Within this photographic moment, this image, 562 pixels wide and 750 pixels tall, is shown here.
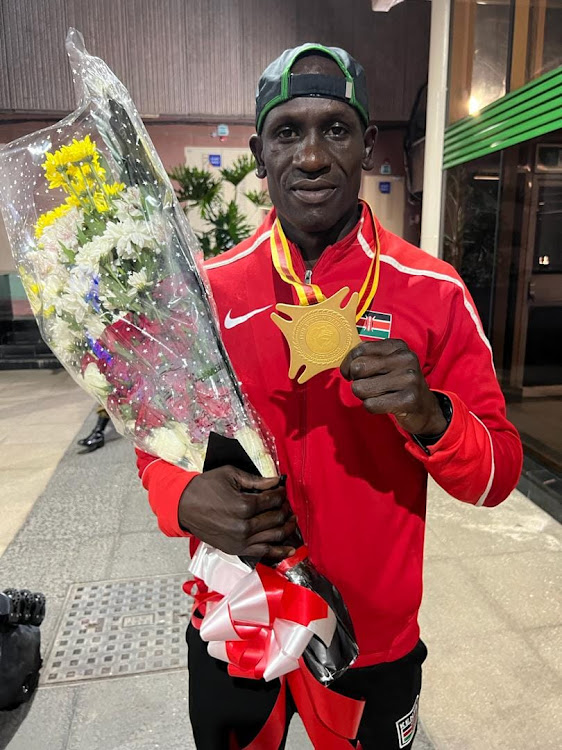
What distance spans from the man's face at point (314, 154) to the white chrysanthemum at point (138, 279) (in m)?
0.29

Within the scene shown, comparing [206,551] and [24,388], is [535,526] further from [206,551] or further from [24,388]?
[24,388]

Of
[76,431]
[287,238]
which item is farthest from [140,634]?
[76,431]

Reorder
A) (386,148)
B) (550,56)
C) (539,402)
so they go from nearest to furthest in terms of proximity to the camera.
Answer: (550,56) < (539,402) < (386,148)

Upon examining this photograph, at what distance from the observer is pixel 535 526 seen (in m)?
3.41

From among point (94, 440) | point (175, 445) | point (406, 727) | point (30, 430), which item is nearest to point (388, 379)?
point (175, 445)

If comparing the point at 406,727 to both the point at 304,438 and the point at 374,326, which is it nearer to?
the point at 304,438

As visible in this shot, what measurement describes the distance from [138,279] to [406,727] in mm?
1069

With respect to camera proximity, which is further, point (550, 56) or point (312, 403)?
point (550, 56)

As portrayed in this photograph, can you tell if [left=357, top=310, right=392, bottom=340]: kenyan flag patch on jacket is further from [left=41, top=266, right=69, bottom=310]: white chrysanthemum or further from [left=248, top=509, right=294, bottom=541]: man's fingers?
[left=41, top=266, right=69, bottom=310]: white chrysanthemum

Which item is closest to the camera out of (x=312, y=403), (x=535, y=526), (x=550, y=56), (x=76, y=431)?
(x=312, y=403)

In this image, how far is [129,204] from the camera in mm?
911

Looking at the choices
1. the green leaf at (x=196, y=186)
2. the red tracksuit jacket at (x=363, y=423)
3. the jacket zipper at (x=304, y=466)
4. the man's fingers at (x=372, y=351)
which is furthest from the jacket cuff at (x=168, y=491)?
the green leaf at (x=196, y=186)

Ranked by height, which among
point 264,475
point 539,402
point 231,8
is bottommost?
point 539,402

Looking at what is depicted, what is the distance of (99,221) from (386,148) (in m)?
8.41
